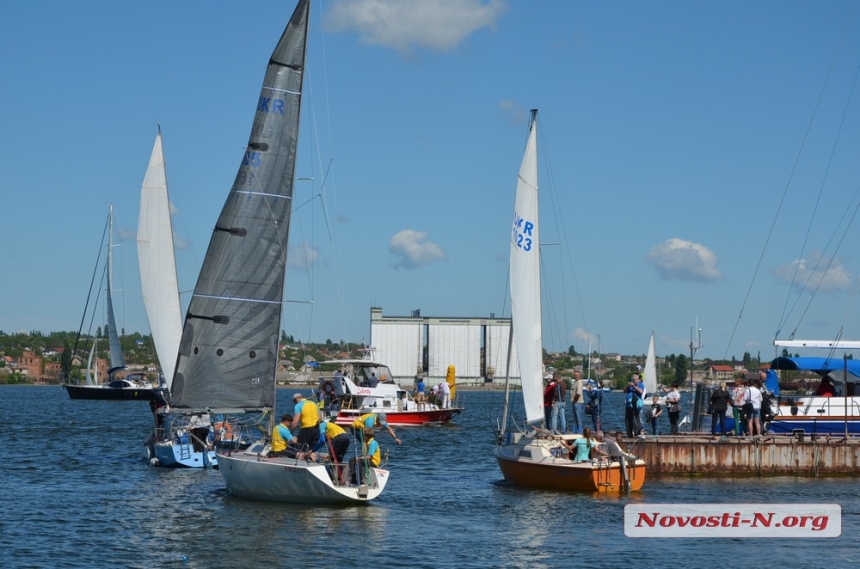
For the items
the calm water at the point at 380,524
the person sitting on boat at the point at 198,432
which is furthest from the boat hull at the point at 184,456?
the calm water at the point at 380,524

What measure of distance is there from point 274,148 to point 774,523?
14300 mm

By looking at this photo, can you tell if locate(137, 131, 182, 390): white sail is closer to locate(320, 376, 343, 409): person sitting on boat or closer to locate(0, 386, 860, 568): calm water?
locate(0, 386, 860, 568): calm water

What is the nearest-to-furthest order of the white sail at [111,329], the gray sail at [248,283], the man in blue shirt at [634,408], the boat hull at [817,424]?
the gray sail at [248,283] → the man in blue shirt at [634,408] → the boat hull at [817,424] → the white sail at [111,329]

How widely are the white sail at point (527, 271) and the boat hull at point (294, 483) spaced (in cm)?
587

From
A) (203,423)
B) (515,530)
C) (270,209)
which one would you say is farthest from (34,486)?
(515,530)

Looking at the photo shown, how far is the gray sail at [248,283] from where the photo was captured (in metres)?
28.8

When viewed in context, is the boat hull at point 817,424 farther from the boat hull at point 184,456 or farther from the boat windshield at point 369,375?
the boat windshield at point 369,375

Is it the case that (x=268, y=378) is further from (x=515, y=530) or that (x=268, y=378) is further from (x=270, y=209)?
(x=515, y=530)

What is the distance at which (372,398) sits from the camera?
5459 cm

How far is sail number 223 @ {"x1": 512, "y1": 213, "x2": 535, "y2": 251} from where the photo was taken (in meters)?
30.2

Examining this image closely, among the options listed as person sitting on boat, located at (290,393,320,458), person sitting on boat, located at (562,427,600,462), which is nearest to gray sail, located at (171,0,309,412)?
person sitting on boat, located at (290,393,320,458)

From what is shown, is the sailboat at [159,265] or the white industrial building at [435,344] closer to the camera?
the sailboat at [159,265]

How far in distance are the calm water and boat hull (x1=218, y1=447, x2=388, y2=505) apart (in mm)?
316

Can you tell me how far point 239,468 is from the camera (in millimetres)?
26219
